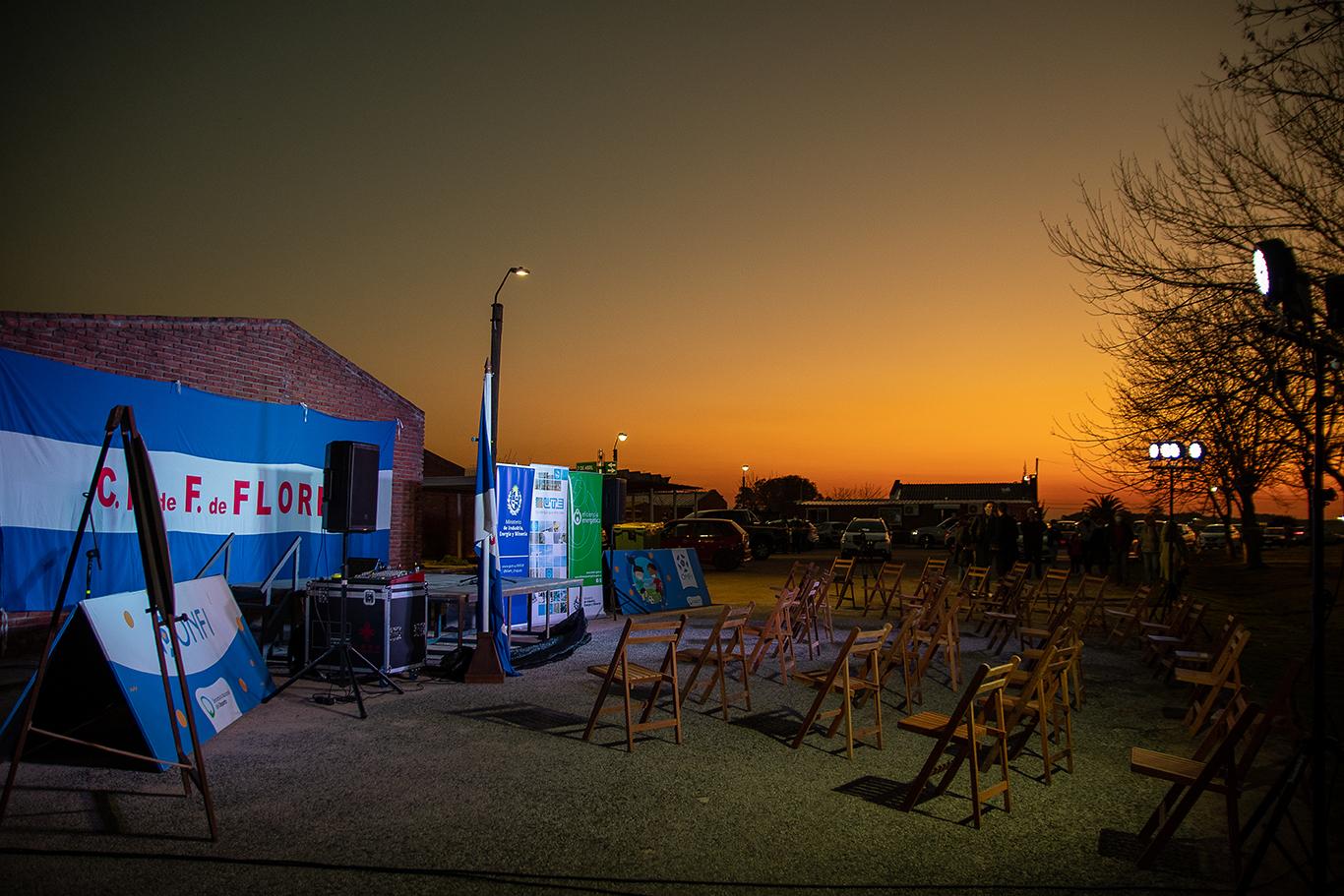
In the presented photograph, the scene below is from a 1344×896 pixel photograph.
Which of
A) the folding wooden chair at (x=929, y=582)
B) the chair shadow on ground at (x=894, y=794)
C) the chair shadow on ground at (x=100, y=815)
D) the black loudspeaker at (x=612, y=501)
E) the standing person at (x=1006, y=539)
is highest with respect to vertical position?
the black loudspeaker at (x=612, y=501)

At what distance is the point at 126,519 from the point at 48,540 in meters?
0.91

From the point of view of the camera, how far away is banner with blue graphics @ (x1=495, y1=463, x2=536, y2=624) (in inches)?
454

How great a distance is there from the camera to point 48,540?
8648 mm

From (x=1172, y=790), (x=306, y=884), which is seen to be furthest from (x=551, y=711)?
(x=1172, y=790)

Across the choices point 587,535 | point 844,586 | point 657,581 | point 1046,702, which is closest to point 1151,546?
point 844,586

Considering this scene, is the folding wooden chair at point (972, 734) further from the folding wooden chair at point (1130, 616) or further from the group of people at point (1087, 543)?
the group of people at point (1087, 543)

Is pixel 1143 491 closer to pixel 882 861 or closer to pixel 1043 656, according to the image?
pixel 1043 656

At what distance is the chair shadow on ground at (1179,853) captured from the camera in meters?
3.89

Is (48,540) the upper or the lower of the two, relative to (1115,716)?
upper

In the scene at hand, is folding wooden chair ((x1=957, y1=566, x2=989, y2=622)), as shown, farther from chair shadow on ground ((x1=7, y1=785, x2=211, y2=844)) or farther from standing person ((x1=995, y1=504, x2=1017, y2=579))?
chair shadow on ground ((x1=7, y1=785, x2=211, y2=844))

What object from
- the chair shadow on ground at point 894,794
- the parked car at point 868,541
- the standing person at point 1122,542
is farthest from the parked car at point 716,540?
the chair shadow on ground at point 894,794

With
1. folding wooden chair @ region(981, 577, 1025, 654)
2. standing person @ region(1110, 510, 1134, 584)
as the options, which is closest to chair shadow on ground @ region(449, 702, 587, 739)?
folding wooden chair @ region(981, 577, 1025, 654)

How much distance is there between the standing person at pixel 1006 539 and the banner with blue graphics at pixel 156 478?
37.1 ft

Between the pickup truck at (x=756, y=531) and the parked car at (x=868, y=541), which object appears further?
the parked car at (x=868, y=541)
